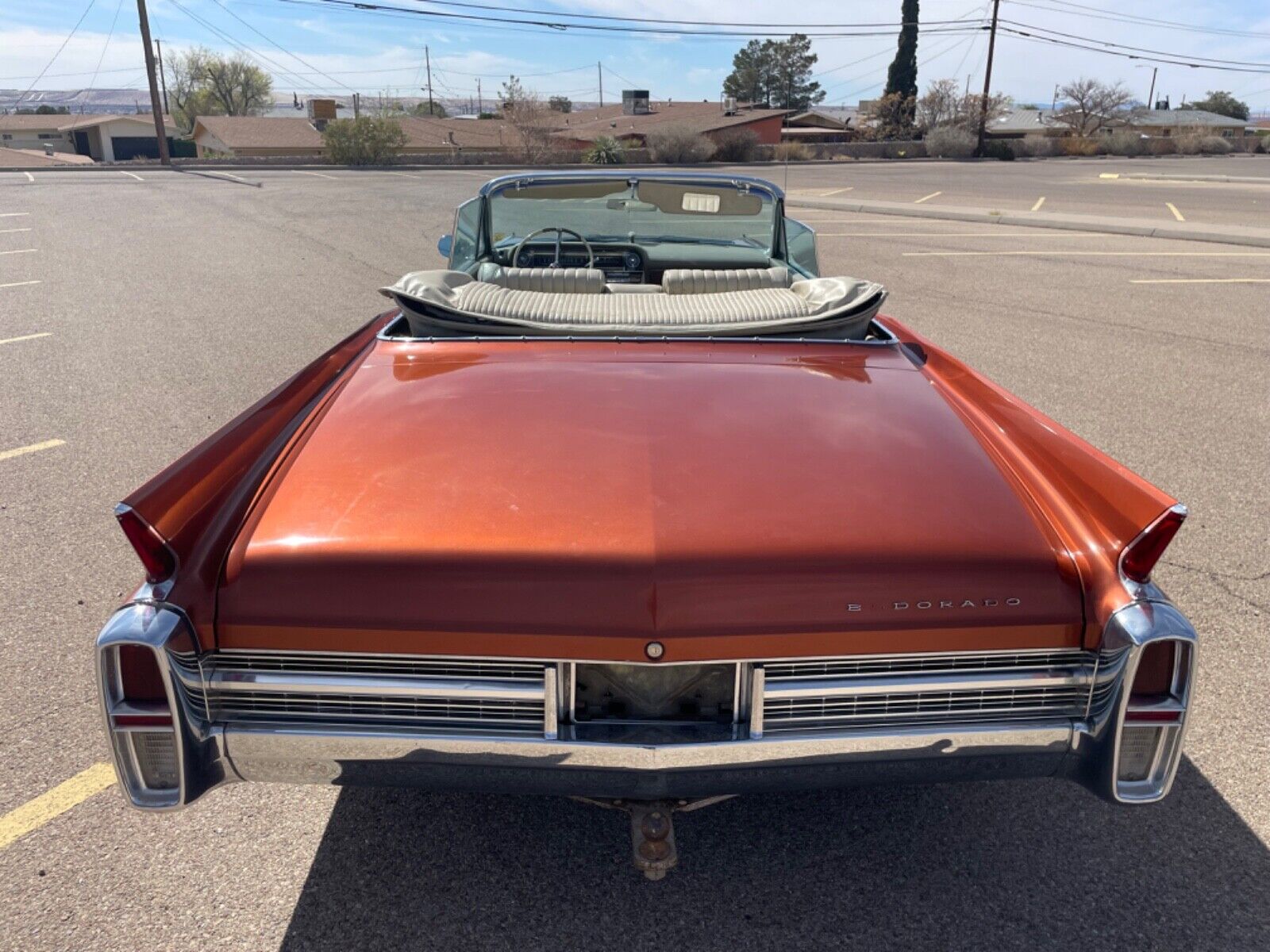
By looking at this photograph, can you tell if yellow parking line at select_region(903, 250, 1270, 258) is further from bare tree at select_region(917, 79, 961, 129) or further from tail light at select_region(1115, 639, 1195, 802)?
bare tree at select_region(917, 79, 961, 129)

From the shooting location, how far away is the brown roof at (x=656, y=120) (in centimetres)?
4756

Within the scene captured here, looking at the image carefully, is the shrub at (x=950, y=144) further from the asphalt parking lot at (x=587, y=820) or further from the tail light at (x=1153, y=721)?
the tail light at (x=1153, y=721)

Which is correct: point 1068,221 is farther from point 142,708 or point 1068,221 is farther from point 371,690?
point 142,708

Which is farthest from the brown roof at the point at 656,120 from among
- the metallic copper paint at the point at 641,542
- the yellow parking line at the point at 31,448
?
the metallic copper paint at the point at 641,542

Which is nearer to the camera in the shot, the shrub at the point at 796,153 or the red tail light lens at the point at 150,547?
the red tail light lens at the point at 150,547

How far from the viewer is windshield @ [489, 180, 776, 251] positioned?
422 centimetres

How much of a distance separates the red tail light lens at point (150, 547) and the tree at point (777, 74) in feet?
262

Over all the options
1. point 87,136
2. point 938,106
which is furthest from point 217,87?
point 938,106

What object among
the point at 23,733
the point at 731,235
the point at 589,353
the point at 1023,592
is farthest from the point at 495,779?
the point at 731,235

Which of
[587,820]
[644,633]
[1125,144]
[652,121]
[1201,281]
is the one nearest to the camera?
[644,633]

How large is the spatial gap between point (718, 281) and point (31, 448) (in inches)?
153

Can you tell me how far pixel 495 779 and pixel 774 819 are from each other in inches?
34.7

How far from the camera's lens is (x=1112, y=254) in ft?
40.2

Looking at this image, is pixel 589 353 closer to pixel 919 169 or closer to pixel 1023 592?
pixel 1023 592
